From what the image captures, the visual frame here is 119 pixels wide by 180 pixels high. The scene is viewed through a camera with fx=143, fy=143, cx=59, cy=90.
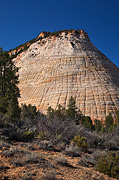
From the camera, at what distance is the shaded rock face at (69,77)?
25056 mm

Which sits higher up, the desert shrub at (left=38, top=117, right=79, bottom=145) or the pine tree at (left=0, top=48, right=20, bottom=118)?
the pine tree at (left=0, top=48, right=20, bottom=118)

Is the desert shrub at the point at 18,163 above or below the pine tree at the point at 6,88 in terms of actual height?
below

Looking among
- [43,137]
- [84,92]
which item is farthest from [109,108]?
[43,137]

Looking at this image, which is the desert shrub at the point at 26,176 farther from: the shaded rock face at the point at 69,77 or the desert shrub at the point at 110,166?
the shaded rock face at the point at 69,77

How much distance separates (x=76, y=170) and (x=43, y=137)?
11.2 feet

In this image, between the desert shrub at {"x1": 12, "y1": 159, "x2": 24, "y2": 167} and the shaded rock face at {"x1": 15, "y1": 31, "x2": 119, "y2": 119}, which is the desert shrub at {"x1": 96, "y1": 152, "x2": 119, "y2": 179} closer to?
the desert shrub at {"x1": 12, "y1": 159, "x2": 24, "y2": 167}

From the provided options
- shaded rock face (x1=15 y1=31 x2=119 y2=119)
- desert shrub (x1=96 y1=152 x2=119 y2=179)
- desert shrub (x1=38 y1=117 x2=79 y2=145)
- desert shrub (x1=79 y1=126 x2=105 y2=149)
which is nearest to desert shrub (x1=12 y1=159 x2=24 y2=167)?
desert shrub (x1=96 y1=152 x2=119 y2=179)

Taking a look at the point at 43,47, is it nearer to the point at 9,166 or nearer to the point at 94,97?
the point at 94,97

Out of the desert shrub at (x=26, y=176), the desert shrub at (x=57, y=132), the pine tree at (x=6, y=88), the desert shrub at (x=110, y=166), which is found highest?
the pine tree at (x=6, y=88)

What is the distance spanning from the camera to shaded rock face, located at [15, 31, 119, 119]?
25056mm

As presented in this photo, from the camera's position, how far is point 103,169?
4.86 m

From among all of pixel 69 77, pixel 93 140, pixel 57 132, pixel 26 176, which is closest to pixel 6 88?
pixel 57 132

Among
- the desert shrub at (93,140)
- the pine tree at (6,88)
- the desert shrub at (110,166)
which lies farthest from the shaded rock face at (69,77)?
the desert shrub at (110,166)

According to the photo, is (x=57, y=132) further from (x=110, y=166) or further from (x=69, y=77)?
(x=69, y=77)
